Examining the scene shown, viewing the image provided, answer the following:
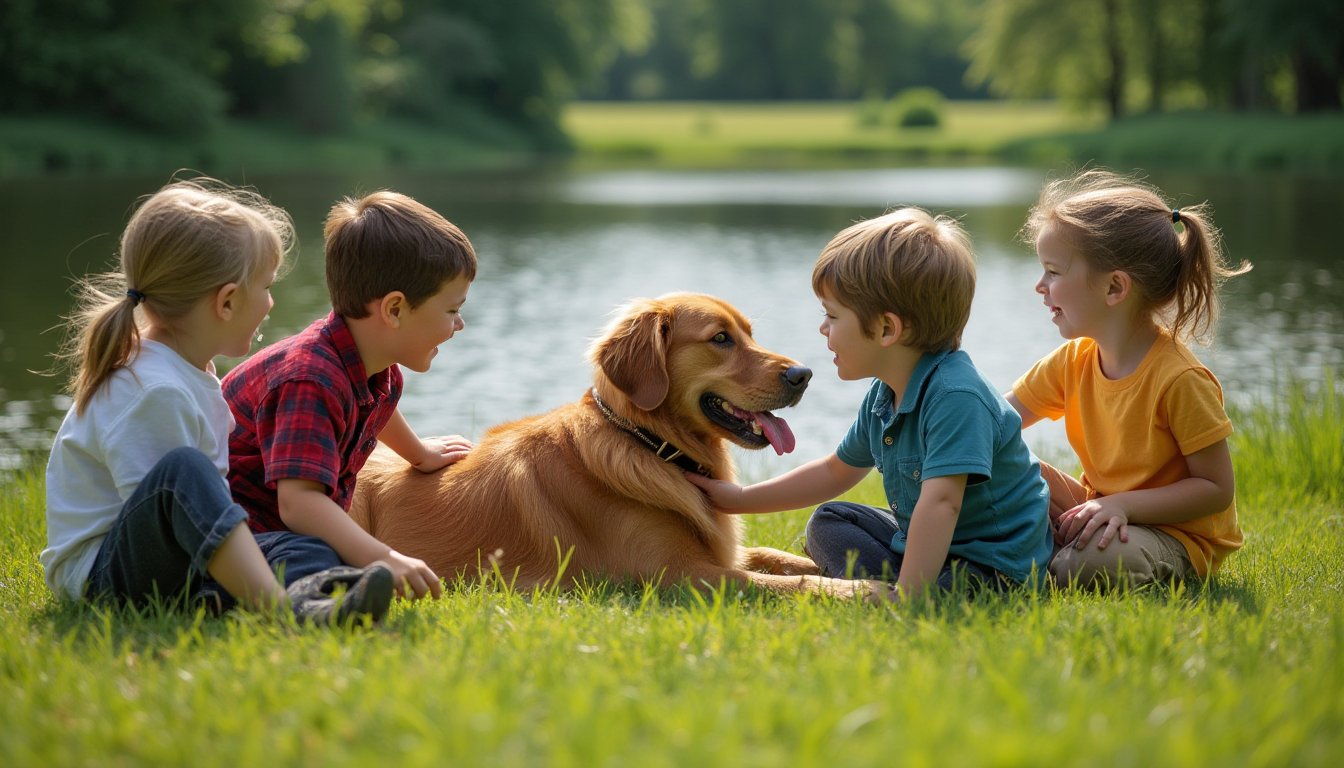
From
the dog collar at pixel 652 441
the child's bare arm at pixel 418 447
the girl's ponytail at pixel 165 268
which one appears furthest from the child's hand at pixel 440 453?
the girl's ponytail at pixel 165 268

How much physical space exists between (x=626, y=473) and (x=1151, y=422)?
75.0 inches

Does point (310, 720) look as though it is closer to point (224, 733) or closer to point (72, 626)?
point (224, 733)

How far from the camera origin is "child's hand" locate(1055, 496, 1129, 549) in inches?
177

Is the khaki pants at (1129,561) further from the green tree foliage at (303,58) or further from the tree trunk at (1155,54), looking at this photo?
the tree trunk at (1155,54)

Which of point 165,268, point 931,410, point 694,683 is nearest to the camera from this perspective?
point 694,683

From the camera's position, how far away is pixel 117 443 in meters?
3.83

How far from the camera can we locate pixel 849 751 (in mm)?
2553

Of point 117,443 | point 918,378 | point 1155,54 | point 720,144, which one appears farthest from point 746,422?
point 720,144

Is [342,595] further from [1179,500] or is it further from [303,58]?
[303,58]

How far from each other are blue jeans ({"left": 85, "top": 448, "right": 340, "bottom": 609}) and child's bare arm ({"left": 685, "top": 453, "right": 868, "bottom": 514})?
5.04ft

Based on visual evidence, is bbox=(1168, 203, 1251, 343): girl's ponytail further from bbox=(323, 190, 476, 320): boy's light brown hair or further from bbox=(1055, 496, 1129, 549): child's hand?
bbox=(323, 190, 476, 320): boy's light brown hair

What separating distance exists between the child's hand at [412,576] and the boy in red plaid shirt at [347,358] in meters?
0.14

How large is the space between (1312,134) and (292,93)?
35.4 m

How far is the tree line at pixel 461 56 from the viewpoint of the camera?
38625mm
